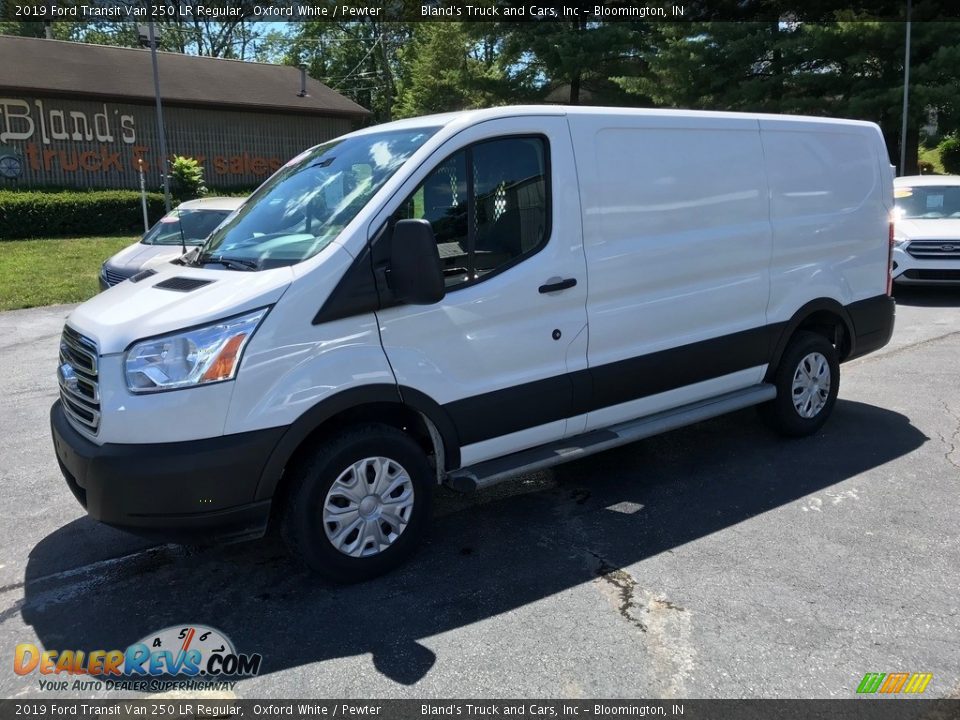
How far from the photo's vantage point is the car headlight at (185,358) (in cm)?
336

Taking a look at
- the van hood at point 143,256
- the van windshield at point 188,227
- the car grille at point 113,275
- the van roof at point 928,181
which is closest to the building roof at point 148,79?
the van windshield at point 188,227

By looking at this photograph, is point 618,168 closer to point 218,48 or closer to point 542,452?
point 542,452

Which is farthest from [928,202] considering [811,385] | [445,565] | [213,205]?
[445,565]

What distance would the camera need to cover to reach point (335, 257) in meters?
3.62

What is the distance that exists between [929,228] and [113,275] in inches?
443

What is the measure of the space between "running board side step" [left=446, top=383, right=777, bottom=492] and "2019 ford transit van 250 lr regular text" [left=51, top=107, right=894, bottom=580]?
17 mm

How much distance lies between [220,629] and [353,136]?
2.69m

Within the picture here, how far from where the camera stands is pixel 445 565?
4.05 m

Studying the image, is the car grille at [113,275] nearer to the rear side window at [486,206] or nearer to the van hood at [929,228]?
the rear side window at [486,206]

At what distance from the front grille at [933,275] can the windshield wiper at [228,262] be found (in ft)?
34.0

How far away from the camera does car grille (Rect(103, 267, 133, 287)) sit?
411 inches

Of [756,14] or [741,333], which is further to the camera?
[756,14]

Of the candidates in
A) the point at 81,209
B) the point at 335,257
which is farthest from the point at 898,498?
the point at 81,209

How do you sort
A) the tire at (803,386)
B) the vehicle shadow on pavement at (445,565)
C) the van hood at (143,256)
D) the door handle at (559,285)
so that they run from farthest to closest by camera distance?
1. the van hood at (143,256)
2. the tire at (803,386)
3. the door handle at (559,285)
4. the vehicle shadow on pavement at (445,565)
